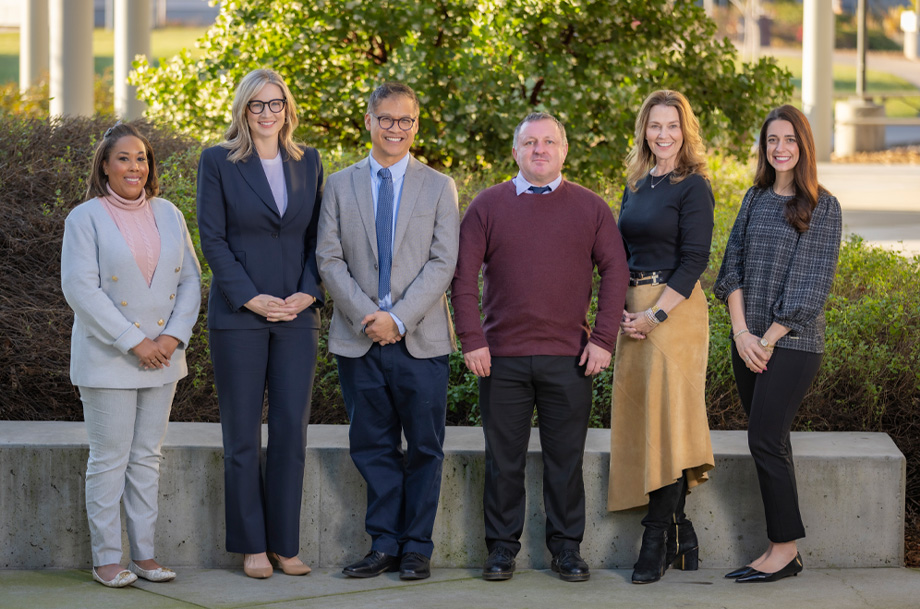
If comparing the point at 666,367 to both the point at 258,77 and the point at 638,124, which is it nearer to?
the point at 638,124

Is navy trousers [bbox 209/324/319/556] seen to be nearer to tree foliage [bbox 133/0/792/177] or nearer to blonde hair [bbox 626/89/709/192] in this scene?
blonde hair [bbox 626/89/709/192]

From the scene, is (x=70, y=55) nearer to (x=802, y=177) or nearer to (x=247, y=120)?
(x=247, y=120)

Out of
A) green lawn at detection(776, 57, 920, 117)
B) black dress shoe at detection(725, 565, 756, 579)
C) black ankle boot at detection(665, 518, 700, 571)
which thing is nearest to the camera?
black dress shoe at detection(725, 565, 756, 579)

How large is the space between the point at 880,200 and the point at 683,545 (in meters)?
14.7

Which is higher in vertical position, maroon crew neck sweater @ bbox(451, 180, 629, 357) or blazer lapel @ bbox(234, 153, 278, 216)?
blazer lapel @ bbox(234, 153, 278, 216)

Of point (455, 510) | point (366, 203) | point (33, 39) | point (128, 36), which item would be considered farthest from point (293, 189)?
point (33, 39)

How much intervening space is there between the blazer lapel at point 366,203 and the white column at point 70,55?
9352mm

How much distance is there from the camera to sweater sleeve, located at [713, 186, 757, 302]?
4.68 metres

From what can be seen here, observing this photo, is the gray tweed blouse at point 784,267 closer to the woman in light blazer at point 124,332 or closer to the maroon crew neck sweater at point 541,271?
the maroon crew neck sweater at point 541,271

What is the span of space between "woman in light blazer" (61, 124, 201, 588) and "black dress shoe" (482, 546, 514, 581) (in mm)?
1307

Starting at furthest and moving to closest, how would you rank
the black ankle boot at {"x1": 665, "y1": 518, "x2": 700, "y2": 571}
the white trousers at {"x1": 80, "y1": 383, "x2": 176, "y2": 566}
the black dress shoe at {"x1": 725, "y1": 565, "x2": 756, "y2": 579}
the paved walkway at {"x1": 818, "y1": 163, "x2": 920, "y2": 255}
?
the paved walkway at {"x1": 818, "y1": 163, "x2": 920, "y2": 255} < the black ankle boot at {"x1": 665, "y1": 518, "x2": 700, "y2": 571} < the black dress shoe at {"x1": 725, "y1": 565, "x2": 756, "y2": 579} < the white trousers at {"x1": 80, "y1": 383, "x2": 176, "y2": 566}

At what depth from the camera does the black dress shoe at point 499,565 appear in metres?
4.63

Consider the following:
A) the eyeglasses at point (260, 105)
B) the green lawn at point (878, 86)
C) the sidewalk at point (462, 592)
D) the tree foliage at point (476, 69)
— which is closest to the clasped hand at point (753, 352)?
the sidewalk at point (462, 592)

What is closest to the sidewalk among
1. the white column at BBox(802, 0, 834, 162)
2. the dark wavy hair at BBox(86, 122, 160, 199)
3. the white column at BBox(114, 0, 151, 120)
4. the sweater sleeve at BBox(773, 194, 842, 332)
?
the sweater sleeve at BBox(773, 194, 842, 332)
